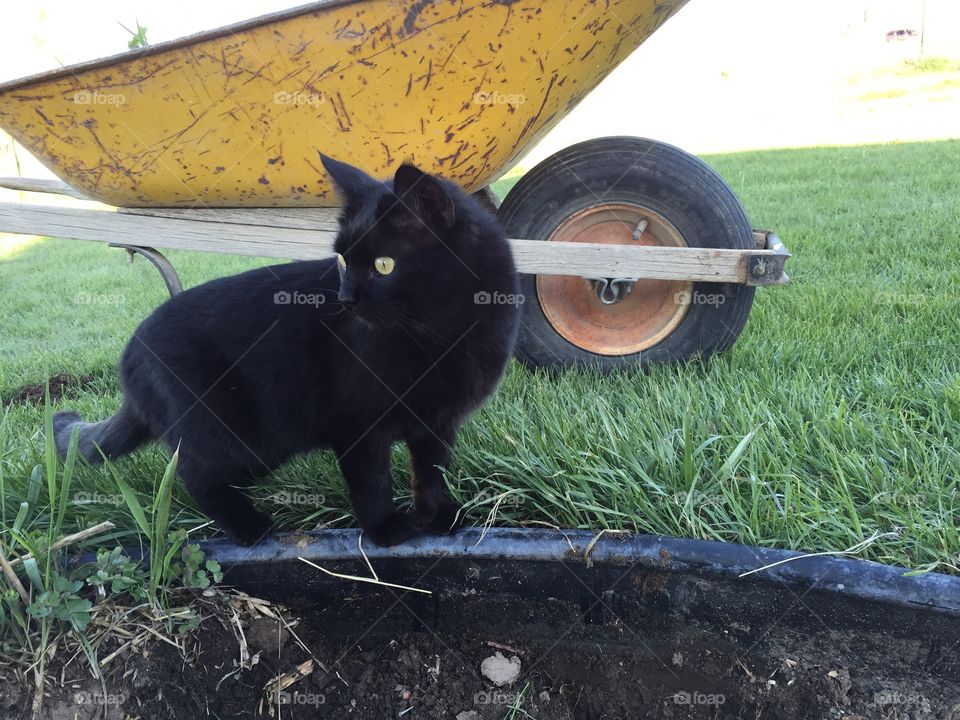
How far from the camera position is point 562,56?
1780 millimetres

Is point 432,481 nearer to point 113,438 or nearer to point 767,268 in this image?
point 113,438

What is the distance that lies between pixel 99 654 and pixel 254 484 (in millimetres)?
467

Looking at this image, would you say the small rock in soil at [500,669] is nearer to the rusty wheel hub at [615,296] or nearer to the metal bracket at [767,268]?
the rusty wheel hub at [615,296]

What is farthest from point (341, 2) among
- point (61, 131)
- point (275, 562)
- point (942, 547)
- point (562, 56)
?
point (942, 547)

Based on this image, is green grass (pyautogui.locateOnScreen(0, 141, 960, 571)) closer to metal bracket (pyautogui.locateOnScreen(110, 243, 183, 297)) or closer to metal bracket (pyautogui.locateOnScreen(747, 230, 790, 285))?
metal bracket (pyautogui.locateOnScreen(110, 243, 183, 297))

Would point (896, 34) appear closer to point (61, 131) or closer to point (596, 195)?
point (596, 195)

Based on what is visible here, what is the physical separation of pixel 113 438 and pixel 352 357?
0.66 meters

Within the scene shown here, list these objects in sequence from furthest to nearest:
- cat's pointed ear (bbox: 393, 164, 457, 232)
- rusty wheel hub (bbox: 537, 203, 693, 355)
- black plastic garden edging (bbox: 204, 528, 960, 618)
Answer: rusty wheel hub (bbox: 537, 203, 693, 355), cat's pointed ear (bbox: 393, 164, 457, 232), black plastic garden edging (bbox: 204, 528, 960, 618)

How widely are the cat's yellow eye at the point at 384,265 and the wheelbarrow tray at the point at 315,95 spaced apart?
0.63 meters

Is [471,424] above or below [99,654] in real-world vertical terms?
above

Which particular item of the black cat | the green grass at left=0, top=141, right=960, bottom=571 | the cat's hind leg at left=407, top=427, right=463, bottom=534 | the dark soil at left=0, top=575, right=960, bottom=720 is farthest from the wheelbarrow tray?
the dark soil at left=0, top=575, right=960, bottom=720

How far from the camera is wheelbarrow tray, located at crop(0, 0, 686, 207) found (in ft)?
5.37

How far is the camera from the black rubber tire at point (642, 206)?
2.07 metres

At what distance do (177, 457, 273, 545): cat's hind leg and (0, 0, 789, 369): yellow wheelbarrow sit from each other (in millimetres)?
765
